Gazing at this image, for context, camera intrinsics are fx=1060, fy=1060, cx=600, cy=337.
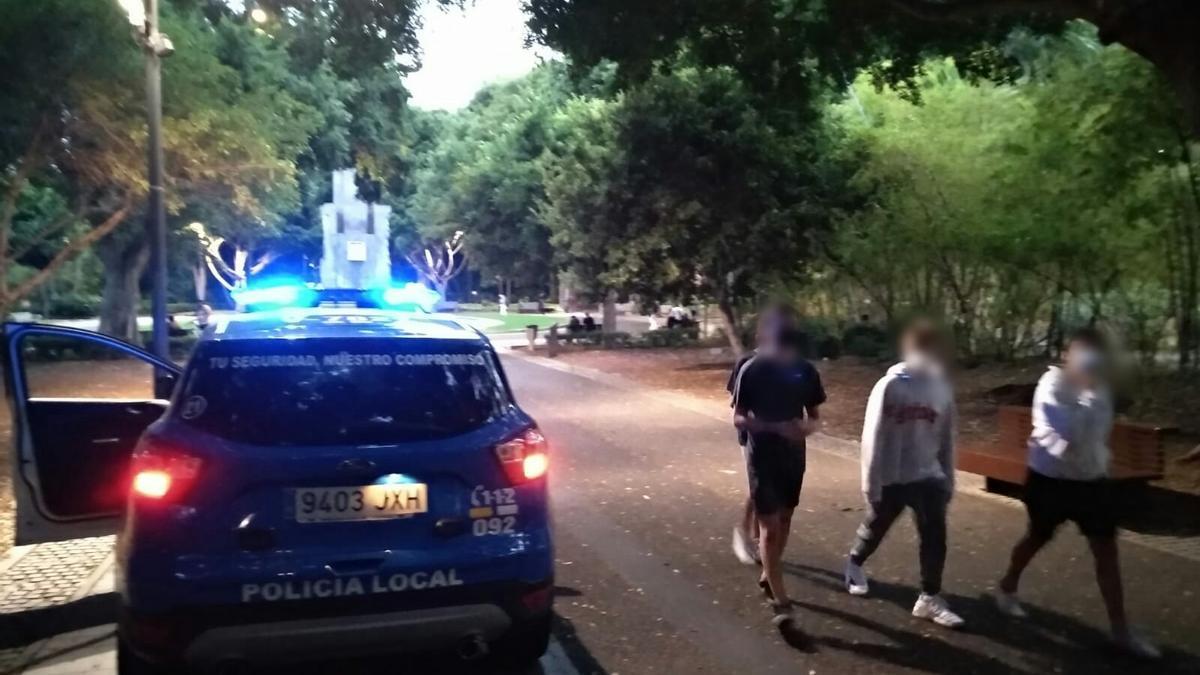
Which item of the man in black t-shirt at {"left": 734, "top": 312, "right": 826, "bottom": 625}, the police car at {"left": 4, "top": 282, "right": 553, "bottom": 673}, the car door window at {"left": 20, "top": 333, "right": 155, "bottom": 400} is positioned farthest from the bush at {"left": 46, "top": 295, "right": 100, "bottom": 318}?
the police car at {"left": 4, "top": 282, "right": 553, "bottom": 673}

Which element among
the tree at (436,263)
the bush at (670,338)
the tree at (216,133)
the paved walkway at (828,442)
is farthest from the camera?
the tree at (436,263)

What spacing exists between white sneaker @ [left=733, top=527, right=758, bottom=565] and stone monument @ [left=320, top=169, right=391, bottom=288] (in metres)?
36.1

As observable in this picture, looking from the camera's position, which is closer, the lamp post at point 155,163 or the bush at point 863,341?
the lamp post at point 155,163

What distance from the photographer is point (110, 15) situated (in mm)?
15977

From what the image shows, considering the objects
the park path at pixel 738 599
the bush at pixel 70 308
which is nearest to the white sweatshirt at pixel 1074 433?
the park path at pixel 738 599

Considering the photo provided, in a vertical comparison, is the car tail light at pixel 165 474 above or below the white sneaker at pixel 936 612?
above

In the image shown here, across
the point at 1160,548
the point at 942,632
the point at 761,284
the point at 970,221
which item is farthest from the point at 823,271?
the point at 942,632

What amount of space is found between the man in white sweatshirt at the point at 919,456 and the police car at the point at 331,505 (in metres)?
2.04

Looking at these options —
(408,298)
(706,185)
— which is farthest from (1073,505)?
(706,185)

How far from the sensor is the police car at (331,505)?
3988mm

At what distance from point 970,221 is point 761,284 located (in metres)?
5.05

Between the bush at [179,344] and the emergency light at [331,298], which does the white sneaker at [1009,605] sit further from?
the bush at [179,344]

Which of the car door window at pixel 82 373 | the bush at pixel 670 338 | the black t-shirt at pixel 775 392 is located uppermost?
the black t-shirt at pixel 775 392

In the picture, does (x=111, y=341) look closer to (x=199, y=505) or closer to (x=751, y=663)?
(x=199, y=505)
